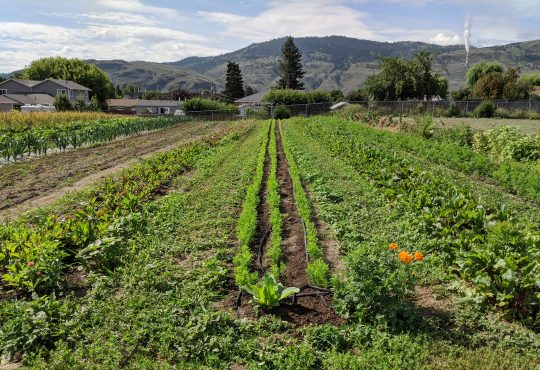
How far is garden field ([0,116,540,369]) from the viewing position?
4367 millimetres

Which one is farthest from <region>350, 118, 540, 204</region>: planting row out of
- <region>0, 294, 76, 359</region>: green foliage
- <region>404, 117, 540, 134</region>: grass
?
<region>0, 294, 76, 359</region>: green foliage

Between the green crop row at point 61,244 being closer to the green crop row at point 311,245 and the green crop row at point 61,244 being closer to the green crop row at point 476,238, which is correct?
the green crop row at point 311,245

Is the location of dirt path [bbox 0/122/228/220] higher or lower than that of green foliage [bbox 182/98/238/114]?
lower

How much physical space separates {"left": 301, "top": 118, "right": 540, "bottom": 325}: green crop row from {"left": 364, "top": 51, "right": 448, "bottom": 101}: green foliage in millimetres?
44034

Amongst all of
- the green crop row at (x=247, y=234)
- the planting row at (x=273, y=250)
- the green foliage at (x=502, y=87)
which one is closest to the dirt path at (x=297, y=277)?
the planting row at (x=273, y=250)

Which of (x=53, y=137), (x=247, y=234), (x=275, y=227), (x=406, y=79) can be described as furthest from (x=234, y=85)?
(x=247, y=234)

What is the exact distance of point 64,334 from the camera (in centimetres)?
464

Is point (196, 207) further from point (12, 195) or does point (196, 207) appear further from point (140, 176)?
point (12, 195)

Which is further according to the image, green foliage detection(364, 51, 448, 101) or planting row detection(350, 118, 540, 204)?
green foliage detection(364, 51, 448, 101)

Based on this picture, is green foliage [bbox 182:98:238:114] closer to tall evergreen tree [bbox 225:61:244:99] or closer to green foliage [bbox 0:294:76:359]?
tall evergreen tree [bbox 225:61:244:99]

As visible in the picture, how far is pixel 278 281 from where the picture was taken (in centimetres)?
595

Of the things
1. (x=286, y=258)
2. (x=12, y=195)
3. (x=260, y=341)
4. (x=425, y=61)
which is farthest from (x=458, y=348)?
(x=425, y=61)

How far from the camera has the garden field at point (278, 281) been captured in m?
4.37

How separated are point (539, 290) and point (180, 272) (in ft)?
14.9
